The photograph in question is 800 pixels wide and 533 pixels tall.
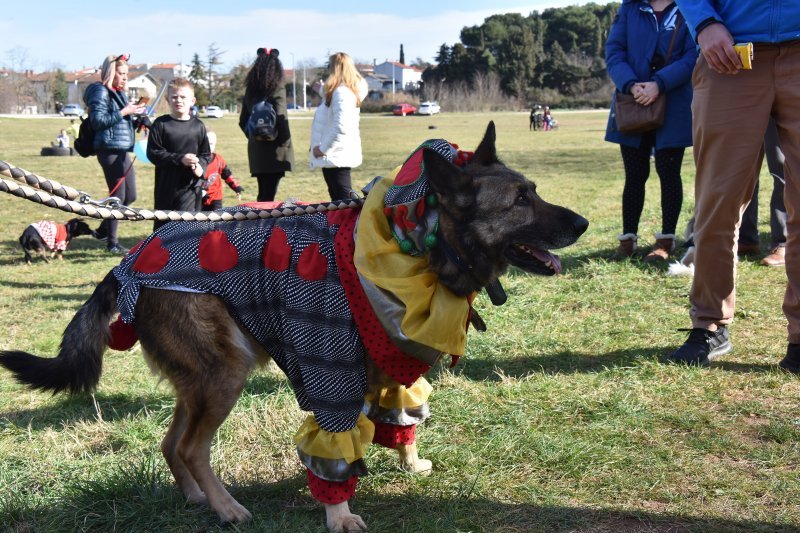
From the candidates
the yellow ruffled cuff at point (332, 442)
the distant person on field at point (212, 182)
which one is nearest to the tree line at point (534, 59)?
the distant person on field at point (212, 182)

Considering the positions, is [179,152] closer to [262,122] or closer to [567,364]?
[262,122]

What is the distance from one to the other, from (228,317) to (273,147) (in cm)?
499

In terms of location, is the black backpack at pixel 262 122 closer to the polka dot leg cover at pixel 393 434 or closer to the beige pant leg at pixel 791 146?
the polka dot leg cover at pixel 393 434

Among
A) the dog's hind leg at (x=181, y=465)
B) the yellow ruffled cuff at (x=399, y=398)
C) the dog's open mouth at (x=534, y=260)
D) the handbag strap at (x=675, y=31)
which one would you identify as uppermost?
the handbag strap at (x=675, y=31)

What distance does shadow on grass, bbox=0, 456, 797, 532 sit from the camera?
2.90m

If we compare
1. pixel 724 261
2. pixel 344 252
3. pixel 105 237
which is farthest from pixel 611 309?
pixel 105 237

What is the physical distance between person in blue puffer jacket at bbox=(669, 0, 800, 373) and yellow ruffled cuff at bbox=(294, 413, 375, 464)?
8.25ft

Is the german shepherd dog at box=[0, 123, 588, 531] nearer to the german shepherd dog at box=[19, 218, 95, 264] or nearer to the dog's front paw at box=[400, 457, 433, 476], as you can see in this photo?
the dog's front paw at box=[400, 457, 433, 476]

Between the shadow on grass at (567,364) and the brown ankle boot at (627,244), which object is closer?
the shadow on grass at (567,364)

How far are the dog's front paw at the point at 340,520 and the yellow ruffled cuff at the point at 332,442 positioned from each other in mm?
239

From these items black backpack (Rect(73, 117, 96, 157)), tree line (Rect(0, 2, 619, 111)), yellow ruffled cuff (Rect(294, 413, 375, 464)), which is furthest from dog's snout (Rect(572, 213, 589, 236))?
tree line (Rect(0, 2, 619, 111))

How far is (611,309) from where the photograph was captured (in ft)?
18.8

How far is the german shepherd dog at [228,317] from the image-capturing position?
289cm

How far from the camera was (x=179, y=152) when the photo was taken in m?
7.59
